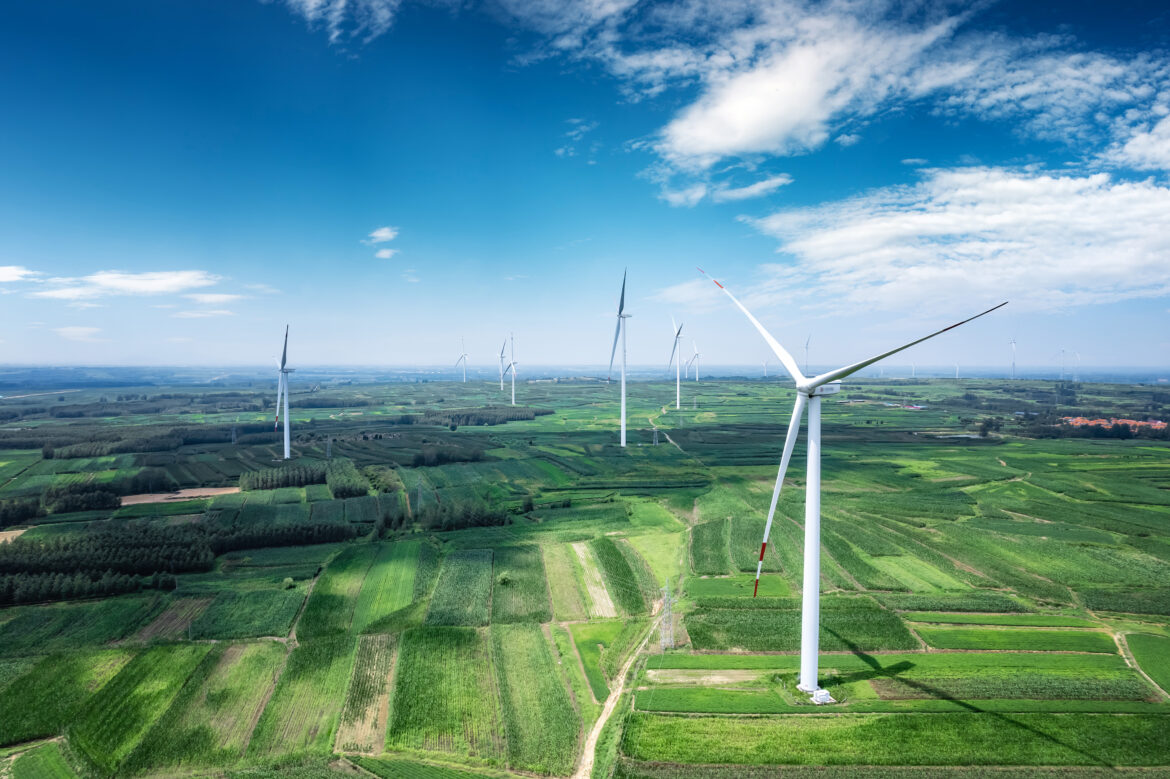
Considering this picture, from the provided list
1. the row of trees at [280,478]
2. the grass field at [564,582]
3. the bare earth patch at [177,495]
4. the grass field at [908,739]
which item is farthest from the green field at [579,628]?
the bare earth patch at [177,495]

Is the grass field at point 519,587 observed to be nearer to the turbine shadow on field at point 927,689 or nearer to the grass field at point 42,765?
the turbine shadow on field at point 927,689

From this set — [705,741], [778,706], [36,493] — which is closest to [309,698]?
[705,741]

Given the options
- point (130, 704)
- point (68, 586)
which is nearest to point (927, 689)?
point (130, 704)

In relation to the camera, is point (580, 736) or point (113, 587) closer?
point (580, 736)

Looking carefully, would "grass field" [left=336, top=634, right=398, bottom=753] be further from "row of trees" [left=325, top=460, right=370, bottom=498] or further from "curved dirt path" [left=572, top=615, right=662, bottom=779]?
"row of trees" [left=325, top=460, right=370, bottom=498]

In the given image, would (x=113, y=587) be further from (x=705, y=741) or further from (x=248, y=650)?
(x=705, y=741)

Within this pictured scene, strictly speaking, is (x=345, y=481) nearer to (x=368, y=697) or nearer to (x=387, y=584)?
(x=387, y=584)

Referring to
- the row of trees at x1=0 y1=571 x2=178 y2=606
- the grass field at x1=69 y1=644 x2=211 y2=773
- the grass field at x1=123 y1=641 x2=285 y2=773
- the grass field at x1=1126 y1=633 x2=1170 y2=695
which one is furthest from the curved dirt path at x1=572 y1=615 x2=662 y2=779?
the row of trees at x1=0 y1=571 x2=178 y2=606
